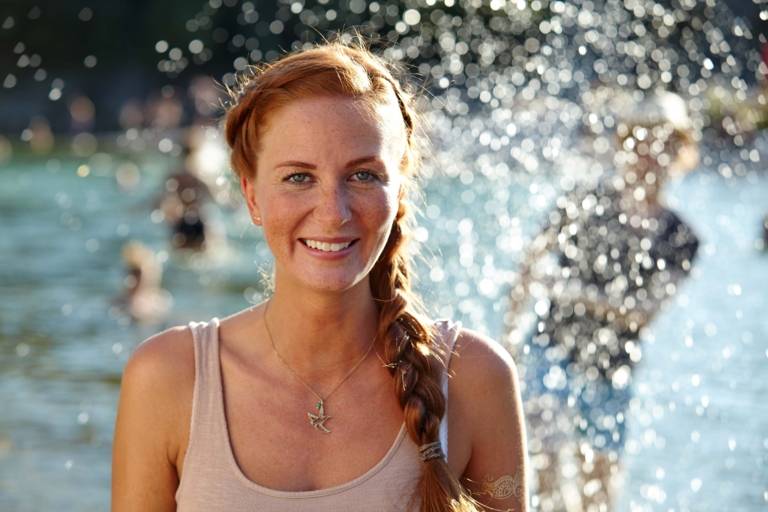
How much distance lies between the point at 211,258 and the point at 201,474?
13.7m

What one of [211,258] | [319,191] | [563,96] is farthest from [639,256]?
[211,258]

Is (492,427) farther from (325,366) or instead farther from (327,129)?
(327,129)

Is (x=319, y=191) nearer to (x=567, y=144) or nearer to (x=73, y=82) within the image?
(x=567, y=144)

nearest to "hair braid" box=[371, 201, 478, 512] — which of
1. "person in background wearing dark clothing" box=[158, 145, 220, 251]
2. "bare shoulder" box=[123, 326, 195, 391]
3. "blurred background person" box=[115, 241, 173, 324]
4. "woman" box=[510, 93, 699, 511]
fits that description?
"bare shoulder" box=[123, 326, 195, 391]

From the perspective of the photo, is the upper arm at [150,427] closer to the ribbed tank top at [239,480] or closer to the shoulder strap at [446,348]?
the ribbed tank top at [239,480]

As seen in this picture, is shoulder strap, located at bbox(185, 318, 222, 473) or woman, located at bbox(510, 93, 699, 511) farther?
woman, located at bbox(510, 93, 699, 511)

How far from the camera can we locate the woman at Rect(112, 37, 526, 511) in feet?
7.34

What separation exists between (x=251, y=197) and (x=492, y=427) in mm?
594

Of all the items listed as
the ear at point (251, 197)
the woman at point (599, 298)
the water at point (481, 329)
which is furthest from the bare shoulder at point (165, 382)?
the woman at point (599, 298)

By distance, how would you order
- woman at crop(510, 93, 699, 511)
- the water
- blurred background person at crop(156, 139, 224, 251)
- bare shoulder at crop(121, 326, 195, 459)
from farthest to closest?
blurred background person at crop(156, 139, 224, 251), the water, woman at crop(510, 93, 699, 511), bare shoulder at crop(121, 326, 195, 459)

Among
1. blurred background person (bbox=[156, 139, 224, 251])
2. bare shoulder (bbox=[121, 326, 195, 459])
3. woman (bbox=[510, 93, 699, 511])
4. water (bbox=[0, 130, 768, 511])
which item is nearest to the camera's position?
bare shoulder (bbox=[121, 326, 195, 459])

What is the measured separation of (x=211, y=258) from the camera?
15883mm

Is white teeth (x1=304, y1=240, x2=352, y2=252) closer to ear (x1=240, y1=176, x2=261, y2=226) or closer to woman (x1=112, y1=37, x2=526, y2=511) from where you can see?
woman (x1=112, y1=37, x2=526, y2=511)

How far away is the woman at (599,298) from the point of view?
5004mm
